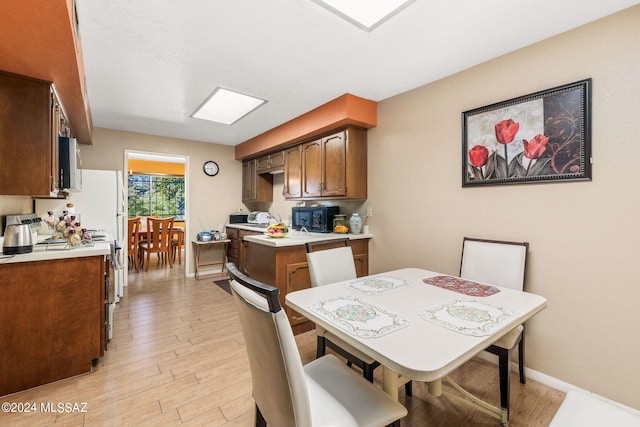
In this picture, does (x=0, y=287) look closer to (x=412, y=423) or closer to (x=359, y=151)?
(x=412, y=423)

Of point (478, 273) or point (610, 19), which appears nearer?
point (610, 19)

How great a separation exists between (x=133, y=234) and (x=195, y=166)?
189 centimetres

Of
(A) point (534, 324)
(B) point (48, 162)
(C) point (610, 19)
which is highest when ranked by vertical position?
(C) point (610, 19)

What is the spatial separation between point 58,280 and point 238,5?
214 centimetres

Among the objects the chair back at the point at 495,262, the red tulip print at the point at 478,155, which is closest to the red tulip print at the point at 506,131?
the red tulip print at the point at 478,155

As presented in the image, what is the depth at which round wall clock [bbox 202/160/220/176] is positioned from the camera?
16.1 feet

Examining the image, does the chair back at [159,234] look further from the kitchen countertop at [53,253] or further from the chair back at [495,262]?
the chair back at [495,262]

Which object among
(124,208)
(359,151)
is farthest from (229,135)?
(359,151)

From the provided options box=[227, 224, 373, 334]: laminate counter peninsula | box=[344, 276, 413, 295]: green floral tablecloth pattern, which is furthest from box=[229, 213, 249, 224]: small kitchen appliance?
box=[344, 276, 413, 295]: green floral tablecloth pattern

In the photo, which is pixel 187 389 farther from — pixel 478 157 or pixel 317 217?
pixel 478 157

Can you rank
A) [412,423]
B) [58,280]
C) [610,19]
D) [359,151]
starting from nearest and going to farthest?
1. [412,423]
2. [610,19]
3. [58,280]
4. [359,151]

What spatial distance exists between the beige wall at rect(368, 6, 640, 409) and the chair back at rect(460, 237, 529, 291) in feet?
0.38

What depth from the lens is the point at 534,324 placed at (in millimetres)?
1964

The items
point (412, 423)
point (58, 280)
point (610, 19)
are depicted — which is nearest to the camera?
point (412, 423)
